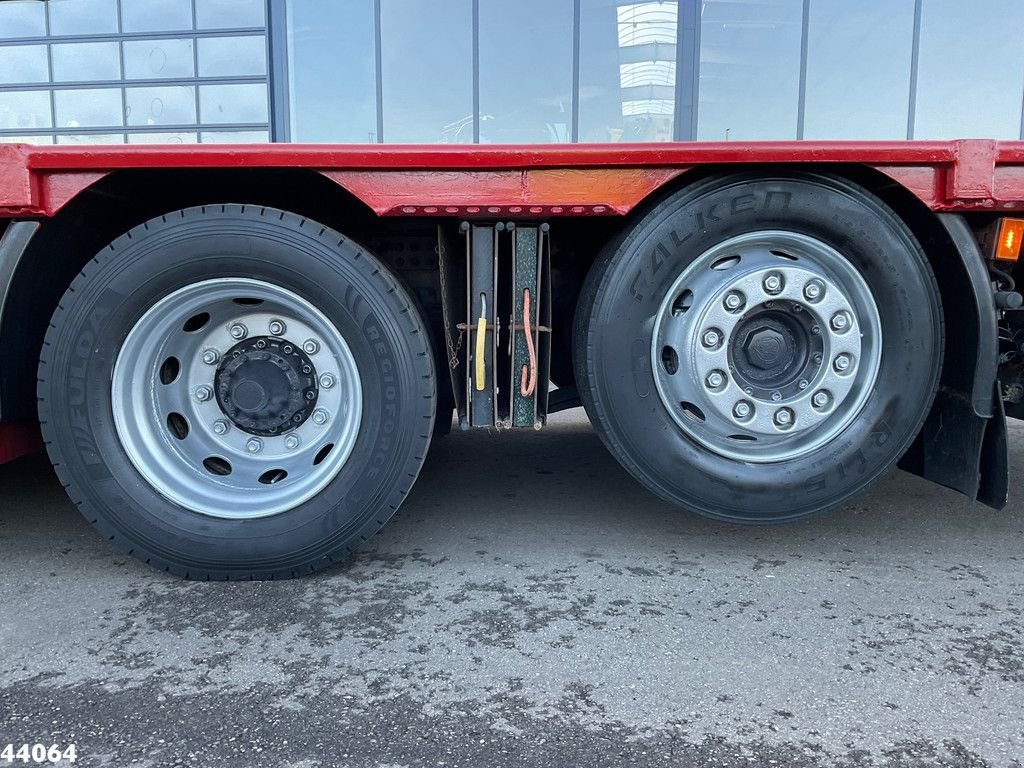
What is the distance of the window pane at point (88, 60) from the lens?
927 cm

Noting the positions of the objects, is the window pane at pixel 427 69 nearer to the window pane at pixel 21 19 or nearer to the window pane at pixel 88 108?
the window pane at pixel 88 108

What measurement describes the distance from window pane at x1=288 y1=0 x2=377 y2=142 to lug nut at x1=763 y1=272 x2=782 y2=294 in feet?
22.9

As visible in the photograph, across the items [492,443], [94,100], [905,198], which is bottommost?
[492,443]

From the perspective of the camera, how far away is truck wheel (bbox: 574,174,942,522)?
232cm

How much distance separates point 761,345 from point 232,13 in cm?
903

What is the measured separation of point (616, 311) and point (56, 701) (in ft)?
6.09

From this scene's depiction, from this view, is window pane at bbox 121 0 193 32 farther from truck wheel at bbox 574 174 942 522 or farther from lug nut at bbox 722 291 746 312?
lug nut at bbox 722 291 746 312

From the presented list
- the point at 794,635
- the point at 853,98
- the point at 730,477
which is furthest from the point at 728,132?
the point at 794,635

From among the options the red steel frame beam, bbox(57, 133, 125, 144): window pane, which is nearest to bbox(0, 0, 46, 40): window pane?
bbox(57, 133, 125, 144): window pane

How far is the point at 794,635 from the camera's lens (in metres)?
1.99

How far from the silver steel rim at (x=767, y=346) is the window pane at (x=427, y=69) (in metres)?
6.16

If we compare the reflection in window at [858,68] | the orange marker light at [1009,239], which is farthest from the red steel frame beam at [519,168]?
the reflection in window at [858,68]

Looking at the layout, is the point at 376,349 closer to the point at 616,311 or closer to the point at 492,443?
the point at 616,311

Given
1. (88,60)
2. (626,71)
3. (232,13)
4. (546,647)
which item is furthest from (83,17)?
(546,647)
